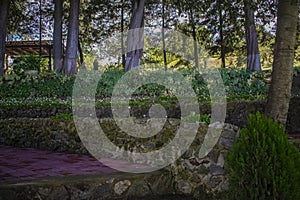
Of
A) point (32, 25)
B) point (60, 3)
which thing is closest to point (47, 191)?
point (60, 3)

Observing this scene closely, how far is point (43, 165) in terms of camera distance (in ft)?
14.2

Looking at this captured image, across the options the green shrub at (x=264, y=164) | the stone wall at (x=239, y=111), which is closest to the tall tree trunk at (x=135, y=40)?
the stone wall at (x=239, y=111)

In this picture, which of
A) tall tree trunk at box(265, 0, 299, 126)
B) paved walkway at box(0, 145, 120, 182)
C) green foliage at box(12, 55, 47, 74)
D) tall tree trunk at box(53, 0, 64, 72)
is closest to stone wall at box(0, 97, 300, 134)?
paved walkway at box(0, 145, 120, 182)

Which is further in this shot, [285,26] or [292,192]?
[285,26]

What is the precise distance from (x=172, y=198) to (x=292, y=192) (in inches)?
52.2

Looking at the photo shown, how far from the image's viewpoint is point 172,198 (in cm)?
347

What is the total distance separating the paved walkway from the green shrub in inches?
67.3

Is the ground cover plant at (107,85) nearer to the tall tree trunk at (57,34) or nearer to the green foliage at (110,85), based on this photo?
the green foliage at (110,85)

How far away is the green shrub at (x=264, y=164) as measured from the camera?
2441 mm

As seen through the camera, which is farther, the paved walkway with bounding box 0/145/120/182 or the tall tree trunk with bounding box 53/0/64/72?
the tall tree trunk with bounding box 53/0/64/72

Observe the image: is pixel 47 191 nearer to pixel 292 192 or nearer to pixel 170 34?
pixel 292 192

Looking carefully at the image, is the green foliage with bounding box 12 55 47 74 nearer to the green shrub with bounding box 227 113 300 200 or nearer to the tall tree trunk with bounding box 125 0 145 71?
the tall tree trunk with bounding box 125 0 145 71

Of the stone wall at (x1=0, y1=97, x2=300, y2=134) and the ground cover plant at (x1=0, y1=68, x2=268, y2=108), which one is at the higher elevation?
the ground cover plant at (x1=0, y1=68, x2=268, y2=108)

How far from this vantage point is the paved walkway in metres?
3.80
